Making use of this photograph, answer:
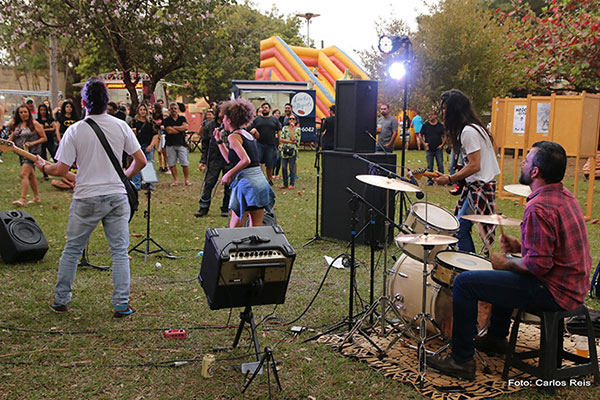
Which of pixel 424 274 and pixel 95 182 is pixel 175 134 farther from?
pixel 424 274

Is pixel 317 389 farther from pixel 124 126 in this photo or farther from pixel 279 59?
pixel 279 59

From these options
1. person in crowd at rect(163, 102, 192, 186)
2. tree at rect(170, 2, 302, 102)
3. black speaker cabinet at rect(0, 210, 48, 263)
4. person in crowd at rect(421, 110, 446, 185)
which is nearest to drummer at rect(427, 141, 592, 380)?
black speaker cabinet at rect(0, 210, 48, 263)

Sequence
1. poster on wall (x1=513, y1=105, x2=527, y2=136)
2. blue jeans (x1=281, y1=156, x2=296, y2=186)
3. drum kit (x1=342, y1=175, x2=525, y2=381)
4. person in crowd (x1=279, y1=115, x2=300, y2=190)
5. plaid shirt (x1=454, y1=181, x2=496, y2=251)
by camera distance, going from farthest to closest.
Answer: blue jeans (x1=281, y1=156, x2=296, y2=186) < person in crowd (x1=279, y1=115, x2=300, y2=190) < poster on wall (x1=513, y1=105, x2=527, y2=136) < plaid shirt (x1=454, y1=181, x2=496, y2=251) < drum kit (x1=342, y1=175, x2=525, y2=381)

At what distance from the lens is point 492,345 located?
4453 millimetres

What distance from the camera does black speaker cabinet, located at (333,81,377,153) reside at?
779cm

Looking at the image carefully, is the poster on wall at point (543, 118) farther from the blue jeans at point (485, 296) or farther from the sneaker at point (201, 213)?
the blue jeans at point (485, 296)

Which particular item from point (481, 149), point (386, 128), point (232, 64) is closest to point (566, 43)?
point (386, 128)

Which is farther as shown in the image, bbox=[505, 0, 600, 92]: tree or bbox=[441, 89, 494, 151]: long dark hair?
bbox=[505, 0, 600, 92]: tree

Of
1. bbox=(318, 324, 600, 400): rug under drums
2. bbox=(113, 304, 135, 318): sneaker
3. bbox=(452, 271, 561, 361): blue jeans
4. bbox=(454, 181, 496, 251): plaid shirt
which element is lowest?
bbox=(318, 324, 600, 400): rug under drums

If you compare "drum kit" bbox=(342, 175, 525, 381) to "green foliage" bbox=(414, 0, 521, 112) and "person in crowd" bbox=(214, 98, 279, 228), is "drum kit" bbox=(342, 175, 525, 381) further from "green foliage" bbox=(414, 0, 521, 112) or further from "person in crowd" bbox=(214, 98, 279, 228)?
"green foliage" bbox=(414, 0, 521, 112)

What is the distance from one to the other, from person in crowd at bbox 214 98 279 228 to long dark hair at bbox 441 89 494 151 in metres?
2.07

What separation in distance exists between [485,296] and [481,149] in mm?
1949

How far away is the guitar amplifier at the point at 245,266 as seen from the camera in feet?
12.1

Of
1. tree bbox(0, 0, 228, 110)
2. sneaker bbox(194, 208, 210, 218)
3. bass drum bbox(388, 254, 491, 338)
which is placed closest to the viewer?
bass drum bbox(388, 254, 491, 338)
